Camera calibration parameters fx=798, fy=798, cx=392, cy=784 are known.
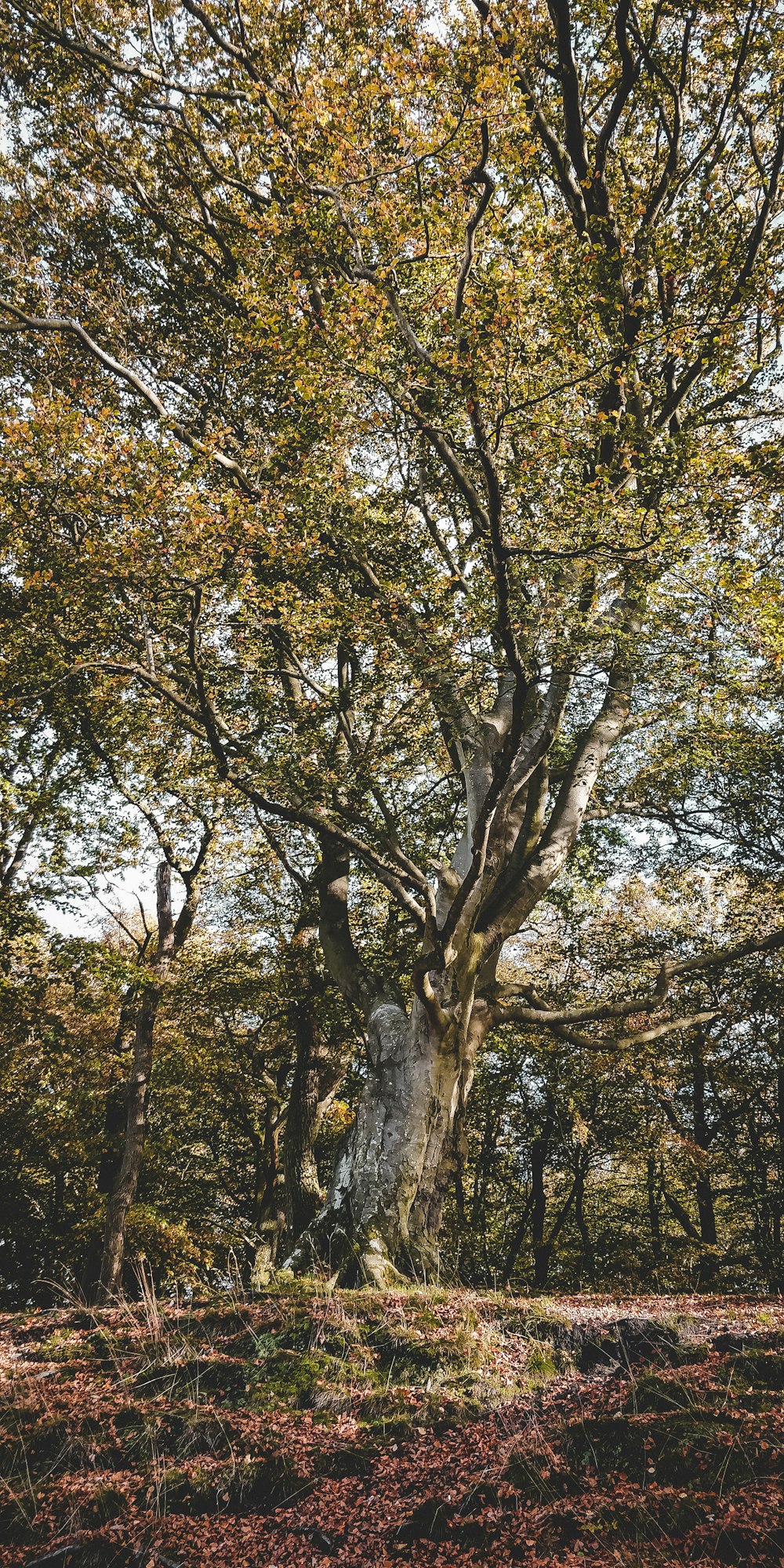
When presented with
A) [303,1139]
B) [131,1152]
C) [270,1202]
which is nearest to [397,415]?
[303,1139]

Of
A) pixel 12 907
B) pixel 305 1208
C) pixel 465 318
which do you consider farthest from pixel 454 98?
pixel 305 1208

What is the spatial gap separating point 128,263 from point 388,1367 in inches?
496

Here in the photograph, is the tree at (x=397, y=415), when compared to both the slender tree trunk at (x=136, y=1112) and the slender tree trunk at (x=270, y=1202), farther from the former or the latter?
the slender tree trunk at (x=270, y=1202)

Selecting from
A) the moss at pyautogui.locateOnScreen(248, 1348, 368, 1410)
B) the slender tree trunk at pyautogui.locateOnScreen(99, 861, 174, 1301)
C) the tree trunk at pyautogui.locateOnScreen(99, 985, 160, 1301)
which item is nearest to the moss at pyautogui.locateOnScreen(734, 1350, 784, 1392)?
the moss at pyautogui.locateOnScreen(248, 1348, 368, 1410)

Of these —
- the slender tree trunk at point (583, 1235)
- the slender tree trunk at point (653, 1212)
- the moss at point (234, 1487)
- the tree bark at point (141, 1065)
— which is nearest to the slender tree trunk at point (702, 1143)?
the slender tree trunk at point (653, 1212)

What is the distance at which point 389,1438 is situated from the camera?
4414mm

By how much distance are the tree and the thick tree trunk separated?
33 mm

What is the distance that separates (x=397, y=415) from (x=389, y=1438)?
768 centimetres

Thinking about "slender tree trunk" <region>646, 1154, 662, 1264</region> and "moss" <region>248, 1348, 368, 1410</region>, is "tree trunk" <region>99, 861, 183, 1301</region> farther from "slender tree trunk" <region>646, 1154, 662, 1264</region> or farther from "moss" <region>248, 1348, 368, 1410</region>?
"slender tree trunk" <region>646, 1154, 662, 1264</region>

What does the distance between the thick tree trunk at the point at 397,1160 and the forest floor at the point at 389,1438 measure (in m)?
1.37

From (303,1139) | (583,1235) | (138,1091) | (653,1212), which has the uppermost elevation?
(138,1091)

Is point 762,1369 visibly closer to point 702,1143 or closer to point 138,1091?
point 138,1091

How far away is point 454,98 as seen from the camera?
593 cm

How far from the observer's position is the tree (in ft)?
21.4
